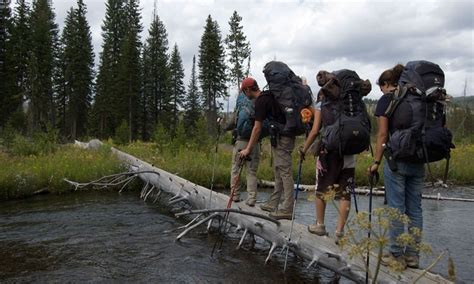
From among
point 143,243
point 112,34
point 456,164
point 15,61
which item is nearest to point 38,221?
point 143,243

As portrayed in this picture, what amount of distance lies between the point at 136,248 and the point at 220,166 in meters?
8.16

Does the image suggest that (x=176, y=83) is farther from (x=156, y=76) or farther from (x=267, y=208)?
(x=267, y=208)

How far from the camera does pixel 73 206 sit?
1030cm

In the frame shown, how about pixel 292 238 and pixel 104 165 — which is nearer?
pixel 292 238

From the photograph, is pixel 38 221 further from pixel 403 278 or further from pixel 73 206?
pixel 403 278

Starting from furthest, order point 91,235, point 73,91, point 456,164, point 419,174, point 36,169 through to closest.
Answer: point 73,91 → point 456,164 → point 36,169 → point 91,235 → point 419,174

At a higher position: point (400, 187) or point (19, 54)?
point (19, 54)

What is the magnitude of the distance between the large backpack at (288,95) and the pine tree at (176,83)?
173 feet

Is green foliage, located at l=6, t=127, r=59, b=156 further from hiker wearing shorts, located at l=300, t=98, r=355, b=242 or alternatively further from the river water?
hiker wearing shorts, located at l=300, t=98, r=355, b=242

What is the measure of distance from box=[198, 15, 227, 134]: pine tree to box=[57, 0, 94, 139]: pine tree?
14044 mm

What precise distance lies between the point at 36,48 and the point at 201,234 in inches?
1922

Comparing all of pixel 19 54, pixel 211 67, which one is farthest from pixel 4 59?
pixel 211 67

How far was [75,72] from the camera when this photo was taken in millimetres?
52344

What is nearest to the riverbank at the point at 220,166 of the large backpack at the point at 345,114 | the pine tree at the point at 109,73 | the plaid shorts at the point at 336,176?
the plaid shorts at the point at 336,176
